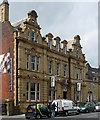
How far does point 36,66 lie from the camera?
32531 mm

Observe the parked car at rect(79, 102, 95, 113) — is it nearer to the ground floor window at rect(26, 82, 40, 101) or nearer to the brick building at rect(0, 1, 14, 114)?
the ground floor window at rect(26, 82, 40, 101)

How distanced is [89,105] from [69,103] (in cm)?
703

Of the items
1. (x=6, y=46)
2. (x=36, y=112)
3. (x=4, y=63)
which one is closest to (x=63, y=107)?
(x=36, y=112)

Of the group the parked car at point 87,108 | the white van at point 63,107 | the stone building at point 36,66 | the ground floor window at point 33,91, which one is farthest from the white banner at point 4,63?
the parked car at point 87,108

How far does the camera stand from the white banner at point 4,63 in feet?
99.5

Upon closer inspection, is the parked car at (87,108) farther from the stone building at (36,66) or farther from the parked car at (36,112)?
the parked car at (36,112)

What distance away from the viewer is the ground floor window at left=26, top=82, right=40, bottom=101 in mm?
30672

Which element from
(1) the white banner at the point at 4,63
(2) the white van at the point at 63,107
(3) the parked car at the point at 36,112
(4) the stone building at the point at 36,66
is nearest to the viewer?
(3) the parked car at the point at 36,112

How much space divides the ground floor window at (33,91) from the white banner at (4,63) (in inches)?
145

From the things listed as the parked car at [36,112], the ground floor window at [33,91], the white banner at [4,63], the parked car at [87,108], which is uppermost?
the white banner at [4,63]

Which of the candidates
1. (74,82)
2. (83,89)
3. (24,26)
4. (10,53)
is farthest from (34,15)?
(83,89)

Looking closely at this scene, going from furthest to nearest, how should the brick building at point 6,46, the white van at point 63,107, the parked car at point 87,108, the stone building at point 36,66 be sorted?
the parked car at point 87,108, the brick building at point 6,46, the stone building at point 36,66, the white van at point 63,107

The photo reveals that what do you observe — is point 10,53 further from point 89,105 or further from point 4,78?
point 89,105

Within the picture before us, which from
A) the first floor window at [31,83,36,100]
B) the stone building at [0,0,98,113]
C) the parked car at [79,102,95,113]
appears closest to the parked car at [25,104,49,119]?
the stone building at [0,0,98,113]
